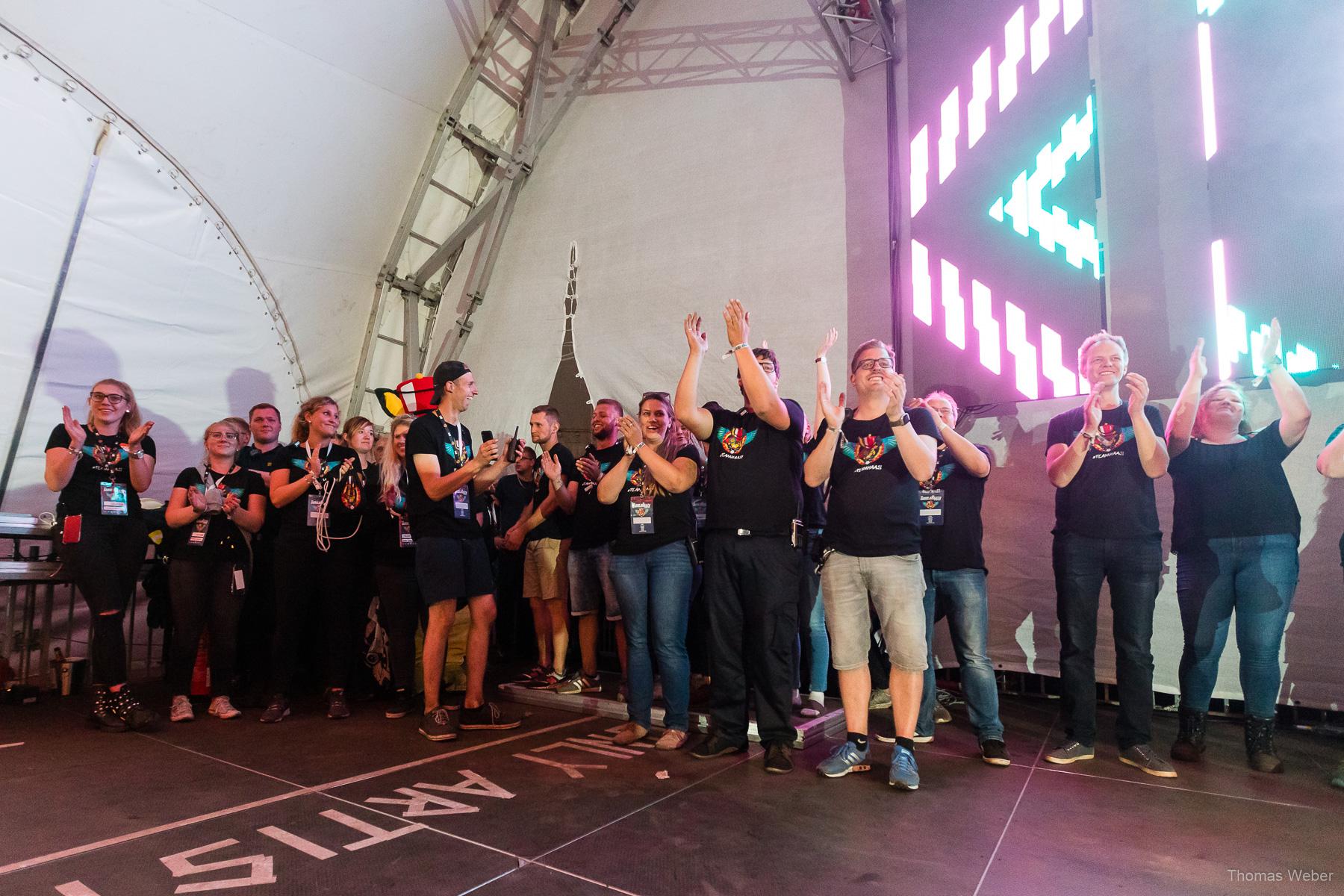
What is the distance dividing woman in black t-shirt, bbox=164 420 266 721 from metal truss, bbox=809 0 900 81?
4711 mm

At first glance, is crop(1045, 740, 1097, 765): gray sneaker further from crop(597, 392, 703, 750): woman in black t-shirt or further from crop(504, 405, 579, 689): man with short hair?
crop(504, 405, 579, 689): man with short hair

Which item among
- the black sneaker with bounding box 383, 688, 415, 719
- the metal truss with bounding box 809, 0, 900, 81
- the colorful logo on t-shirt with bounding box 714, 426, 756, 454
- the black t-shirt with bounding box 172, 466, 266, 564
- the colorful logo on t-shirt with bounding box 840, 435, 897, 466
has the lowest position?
the black sneaker with bounding box 383, 688, 415, 719

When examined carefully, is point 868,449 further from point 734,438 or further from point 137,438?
point 137,438

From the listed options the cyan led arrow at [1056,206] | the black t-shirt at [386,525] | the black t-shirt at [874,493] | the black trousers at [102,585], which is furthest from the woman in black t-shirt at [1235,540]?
the black trousers at [102,585]

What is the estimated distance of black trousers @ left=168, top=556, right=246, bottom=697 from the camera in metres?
3.43

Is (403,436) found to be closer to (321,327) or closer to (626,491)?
(626,491)

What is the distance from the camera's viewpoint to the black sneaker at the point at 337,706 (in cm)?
341

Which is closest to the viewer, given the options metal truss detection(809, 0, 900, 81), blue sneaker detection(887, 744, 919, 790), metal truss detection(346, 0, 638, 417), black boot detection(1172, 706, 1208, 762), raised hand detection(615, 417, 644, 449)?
blue sneaker detection(887, 744, 919, 790)

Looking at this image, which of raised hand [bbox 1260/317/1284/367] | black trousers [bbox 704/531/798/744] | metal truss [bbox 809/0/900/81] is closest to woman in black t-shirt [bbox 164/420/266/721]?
black trousers [bbox 704/531/798/744]

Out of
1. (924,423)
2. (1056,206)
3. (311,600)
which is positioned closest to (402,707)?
(311,600)

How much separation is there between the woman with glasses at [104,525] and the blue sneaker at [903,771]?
3.08 metres

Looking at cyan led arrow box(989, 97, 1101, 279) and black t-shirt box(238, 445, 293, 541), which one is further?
cyan led arrow box(989, 97, 1101, 279)

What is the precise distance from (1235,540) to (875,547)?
1535mm

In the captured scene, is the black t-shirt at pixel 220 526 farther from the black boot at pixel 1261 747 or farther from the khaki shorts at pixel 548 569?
the black boot at pixel 1261 747
